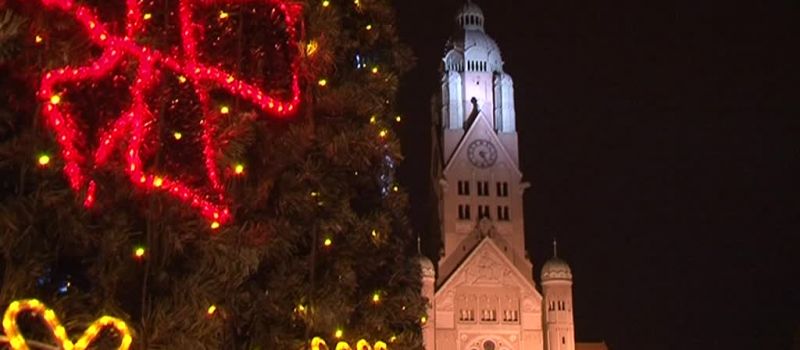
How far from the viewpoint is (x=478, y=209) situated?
49.5 m

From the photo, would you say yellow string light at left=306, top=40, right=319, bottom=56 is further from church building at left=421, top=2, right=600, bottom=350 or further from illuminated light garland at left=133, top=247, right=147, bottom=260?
church building at left=421, top=2, right=600, bottom=350

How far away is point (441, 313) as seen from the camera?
46281mm

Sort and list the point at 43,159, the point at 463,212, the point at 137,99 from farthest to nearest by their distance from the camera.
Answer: the point at 463,212, the point at 137,99, the point at 43,159

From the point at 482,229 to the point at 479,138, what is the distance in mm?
4613

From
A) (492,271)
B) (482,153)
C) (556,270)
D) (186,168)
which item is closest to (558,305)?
(556,270)

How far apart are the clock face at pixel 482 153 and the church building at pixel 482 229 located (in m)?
0.05

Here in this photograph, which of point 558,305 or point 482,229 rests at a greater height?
point 482,229

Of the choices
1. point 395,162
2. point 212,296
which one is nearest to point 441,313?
point 395,162

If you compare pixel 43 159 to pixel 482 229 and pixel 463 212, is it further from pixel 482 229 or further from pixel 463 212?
pixel 463 212

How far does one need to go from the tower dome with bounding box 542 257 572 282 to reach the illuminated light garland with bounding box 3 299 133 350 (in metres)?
45.4

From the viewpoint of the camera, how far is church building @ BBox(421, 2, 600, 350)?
46.6 m

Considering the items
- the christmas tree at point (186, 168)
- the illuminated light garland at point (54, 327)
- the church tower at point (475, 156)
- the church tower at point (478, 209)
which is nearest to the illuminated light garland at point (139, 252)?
the christmas tree at point (186, 168)

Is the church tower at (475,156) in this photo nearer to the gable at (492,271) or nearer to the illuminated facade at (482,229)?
the illuminated facade at (482,229)

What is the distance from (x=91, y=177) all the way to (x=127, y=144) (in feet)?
0.64
